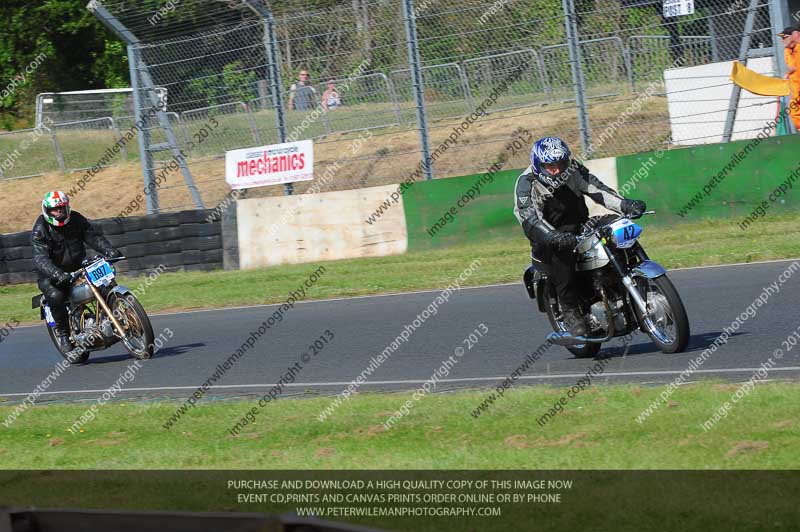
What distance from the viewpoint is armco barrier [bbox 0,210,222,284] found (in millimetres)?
18562

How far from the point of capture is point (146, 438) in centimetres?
837

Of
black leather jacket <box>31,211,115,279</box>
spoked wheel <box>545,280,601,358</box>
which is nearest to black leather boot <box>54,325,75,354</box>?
black leather jacket <box>31,211,115,279</box>

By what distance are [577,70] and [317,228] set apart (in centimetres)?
477

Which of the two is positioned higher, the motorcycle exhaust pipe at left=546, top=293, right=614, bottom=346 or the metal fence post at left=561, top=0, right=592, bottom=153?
the metal fence post at left=561, top=0, right=592, bottom=153

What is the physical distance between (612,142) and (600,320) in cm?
1003

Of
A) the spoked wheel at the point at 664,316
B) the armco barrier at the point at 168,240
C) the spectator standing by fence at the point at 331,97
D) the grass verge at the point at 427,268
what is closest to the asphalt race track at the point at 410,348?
the spoked wheel at the point at 664,316

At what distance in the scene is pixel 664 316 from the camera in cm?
840

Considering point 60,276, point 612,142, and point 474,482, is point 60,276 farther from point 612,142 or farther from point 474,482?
point 612,142

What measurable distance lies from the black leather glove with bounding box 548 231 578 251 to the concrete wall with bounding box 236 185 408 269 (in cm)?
899

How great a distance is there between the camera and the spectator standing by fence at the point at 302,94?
749 inches

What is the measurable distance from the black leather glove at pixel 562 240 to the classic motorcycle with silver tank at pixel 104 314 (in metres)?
4.84

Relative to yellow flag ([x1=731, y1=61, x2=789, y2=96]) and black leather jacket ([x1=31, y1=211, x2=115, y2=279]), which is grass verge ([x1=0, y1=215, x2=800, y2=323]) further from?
black leather jacket ([x1=31, y1=211, x2=115, y2=279])

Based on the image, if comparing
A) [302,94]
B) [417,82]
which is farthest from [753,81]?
[302,94]

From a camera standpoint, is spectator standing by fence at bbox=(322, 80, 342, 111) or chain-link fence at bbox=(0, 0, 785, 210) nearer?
chain-link fence at bbox=(0, 0, 785, 210)
